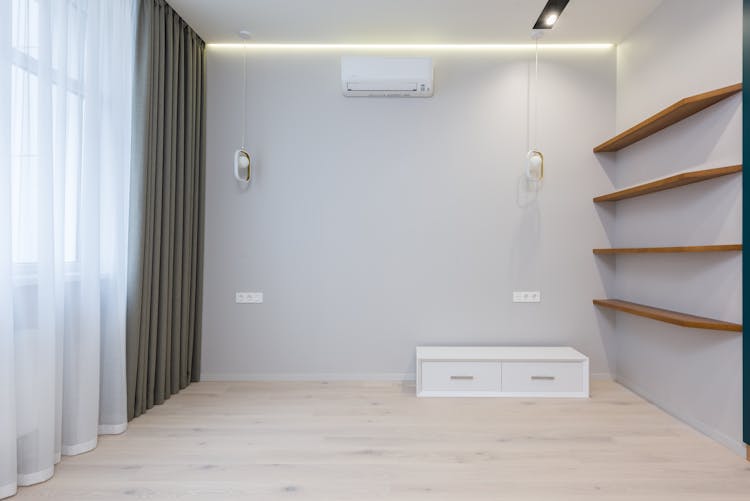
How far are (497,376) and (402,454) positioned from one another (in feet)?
3.79

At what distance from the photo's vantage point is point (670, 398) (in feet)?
8.91

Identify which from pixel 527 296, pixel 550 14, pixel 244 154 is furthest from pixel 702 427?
pixel 244 154

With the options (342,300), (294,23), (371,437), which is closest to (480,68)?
(294,23)

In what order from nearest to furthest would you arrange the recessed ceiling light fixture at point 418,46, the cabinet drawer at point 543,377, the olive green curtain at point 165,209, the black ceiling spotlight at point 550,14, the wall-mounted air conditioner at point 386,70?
1. the olive green curtain at point 165,209
2. the black ceiling spotlight at point 550,14
3. the cabinet drawer at point 543,377
4. the wall-mounted air conditioner at point 386,70
5. the recessed ceiling light fixture at point 418,46

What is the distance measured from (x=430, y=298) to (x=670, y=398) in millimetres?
1716

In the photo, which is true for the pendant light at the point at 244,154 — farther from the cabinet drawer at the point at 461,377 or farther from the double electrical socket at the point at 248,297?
the cabinet drawer at the point at 461,377

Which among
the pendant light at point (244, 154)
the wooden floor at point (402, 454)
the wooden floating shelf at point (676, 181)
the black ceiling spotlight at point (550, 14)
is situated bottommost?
the wooden floor at point (402, 454)

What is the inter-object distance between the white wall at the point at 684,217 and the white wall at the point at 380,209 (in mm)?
343

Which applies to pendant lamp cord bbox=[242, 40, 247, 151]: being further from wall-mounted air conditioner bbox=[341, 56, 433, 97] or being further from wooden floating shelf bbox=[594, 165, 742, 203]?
wooden floating shelf bbox=[594, 165, 742, 203]

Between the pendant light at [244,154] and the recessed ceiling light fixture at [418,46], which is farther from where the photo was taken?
the recessed ceiling light fixture at [418,46]

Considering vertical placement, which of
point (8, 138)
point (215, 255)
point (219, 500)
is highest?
point (8, 138)

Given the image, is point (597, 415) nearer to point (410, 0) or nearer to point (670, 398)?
point (670, 398)

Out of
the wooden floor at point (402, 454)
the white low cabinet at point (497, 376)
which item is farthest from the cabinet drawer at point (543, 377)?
the wooden floor at point (402, 454)

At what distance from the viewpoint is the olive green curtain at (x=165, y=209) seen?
2.57 meters
